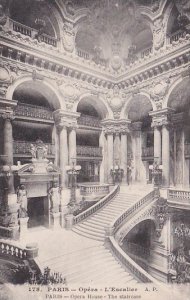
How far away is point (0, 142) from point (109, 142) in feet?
25.6

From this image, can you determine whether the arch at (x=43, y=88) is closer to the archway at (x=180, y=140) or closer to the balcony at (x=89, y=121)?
the balcony at (x=89, y=121)

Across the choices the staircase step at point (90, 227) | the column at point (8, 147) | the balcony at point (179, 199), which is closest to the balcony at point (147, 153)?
the balcony at point (179, 199)

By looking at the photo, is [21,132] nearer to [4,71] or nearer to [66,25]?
[4,71]

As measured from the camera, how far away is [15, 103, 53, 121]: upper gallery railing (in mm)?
14057

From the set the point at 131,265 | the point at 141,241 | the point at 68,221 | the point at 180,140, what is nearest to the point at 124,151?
the point at 180,140

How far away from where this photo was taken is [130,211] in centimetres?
1246

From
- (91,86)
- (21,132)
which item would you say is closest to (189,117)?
(91,86)

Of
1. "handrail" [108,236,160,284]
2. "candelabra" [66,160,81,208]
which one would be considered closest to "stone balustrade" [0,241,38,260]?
"handrail" [108,236,160,284]

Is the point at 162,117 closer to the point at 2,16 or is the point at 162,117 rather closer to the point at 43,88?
the point at 43,88

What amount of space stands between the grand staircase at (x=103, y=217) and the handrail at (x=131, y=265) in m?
0.95

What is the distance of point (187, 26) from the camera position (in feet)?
43.5

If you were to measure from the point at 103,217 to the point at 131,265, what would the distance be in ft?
13.5

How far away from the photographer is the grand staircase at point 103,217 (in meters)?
11.9

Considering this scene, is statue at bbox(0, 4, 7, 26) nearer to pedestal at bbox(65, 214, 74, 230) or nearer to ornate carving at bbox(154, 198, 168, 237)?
pedestal at bbox(65, 214, 74, 230)
